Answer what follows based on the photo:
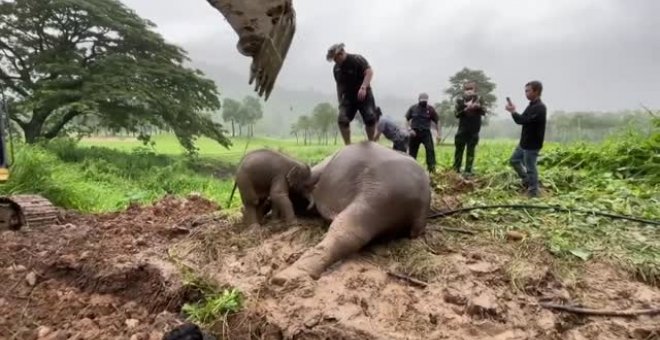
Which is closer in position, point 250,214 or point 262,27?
point 262,27

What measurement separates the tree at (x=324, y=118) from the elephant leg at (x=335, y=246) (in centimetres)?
2717

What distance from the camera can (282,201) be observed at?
5641mm

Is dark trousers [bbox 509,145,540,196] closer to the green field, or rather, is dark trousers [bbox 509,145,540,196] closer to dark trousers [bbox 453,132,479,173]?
the green field

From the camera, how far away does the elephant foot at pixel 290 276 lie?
13.8ft

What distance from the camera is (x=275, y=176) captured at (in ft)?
18.8

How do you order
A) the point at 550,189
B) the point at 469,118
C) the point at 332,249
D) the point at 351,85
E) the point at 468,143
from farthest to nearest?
the point at 468,143 < the point at 469,118 < the point at 550,189 < the point at 351,85 < the point at 332,249

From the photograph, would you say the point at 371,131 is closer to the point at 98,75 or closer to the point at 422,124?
the point at 422,124

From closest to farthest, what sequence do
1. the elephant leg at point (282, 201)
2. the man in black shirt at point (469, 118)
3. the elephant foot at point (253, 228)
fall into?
the elephant foot at point (253, 228), the elephant leg at point (282, 201), the man in black shirt at point (469, 118)

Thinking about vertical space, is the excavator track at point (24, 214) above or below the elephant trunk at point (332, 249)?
below

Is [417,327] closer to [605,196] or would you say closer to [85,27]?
[605,196]

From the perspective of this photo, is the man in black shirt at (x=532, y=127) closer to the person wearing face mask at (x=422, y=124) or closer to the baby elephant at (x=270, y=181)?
the person wearing face mask at (x=422, y=124)

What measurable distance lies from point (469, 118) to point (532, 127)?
1.86 m

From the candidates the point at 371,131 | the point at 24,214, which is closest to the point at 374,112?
the point at 371,131

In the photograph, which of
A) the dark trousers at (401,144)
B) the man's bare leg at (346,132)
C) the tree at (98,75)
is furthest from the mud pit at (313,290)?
the tree at (98,75)
